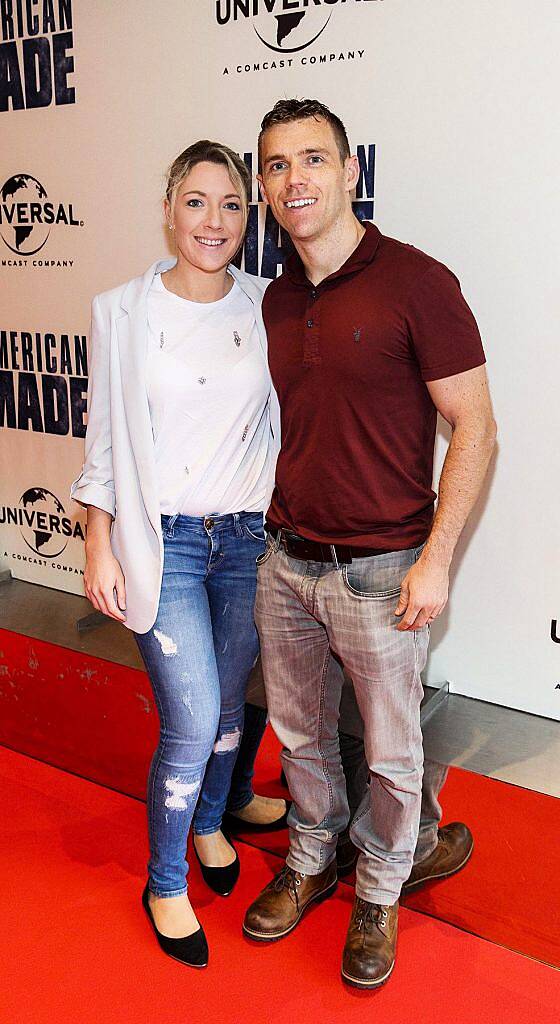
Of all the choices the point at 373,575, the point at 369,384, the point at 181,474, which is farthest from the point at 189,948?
the point at 369,384

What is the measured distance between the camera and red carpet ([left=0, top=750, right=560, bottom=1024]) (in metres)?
1.90

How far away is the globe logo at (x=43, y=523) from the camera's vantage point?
12.2ft

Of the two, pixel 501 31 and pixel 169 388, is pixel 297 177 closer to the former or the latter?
pixel 169 388

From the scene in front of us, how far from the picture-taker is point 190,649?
197cm

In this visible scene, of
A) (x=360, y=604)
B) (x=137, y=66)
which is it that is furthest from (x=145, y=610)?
(x=137, y=66)

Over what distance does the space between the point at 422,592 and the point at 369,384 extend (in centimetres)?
42

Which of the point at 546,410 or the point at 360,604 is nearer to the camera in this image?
the point at 360,604

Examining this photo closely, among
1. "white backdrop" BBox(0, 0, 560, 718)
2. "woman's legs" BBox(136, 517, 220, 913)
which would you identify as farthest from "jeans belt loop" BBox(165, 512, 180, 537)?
"white backdrop" BBox(0, 0, 560, 718)

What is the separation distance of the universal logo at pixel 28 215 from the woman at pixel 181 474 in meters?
1.52

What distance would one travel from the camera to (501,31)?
2.33 metres

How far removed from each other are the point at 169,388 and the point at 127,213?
1.52 metres

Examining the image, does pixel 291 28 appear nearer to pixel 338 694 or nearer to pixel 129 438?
pixel 129 438

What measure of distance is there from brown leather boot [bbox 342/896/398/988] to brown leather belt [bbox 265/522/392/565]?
0.76m

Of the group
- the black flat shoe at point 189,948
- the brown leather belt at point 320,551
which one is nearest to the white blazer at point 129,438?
the brown leather belt at point 320,551
